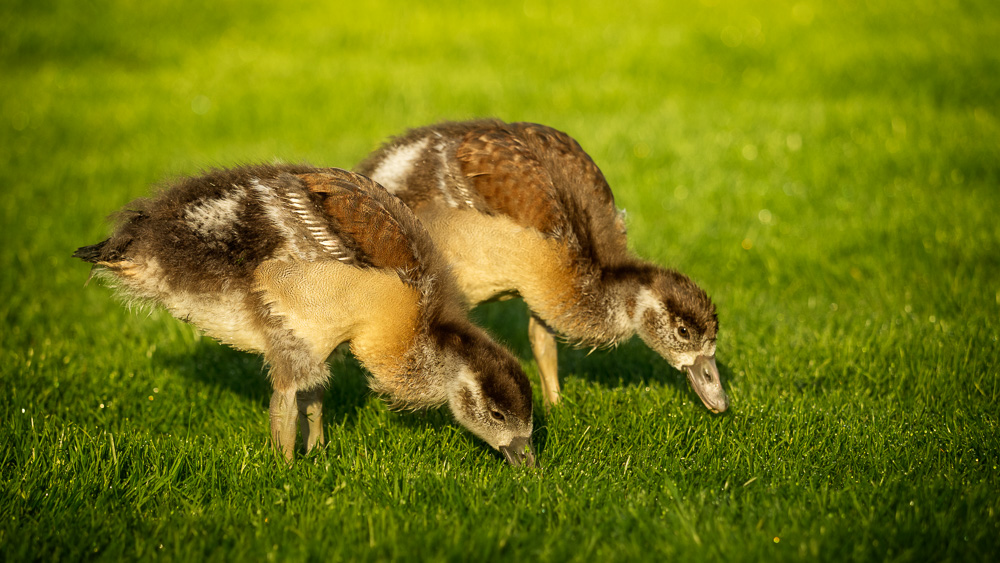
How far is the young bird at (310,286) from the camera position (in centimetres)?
459

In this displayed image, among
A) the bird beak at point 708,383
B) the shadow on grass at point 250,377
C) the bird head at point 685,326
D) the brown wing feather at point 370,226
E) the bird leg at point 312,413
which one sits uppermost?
the brown wing feather at point 370,226

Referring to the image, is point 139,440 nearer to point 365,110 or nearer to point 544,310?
point 544,310

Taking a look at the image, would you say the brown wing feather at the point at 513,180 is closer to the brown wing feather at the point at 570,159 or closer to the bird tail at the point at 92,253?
the brown wing feather at the point at 570,159

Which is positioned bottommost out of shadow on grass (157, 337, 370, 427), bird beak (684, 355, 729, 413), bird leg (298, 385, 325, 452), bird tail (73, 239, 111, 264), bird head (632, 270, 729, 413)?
shadow on grass (157, 337, 370, 427)

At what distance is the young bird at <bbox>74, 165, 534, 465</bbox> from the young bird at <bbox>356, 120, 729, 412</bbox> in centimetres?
66

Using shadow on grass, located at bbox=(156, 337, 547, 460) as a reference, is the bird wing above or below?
above

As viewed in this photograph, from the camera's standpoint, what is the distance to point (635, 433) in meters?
5.35

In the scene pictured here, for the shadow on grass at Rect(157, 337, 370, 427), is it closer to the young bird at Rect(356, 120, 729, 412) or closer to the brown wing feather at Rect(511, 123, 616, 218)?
the young bird at Rect(356, 120, 729, 412)

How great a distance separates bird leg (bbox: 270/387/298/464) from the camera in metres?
4.76

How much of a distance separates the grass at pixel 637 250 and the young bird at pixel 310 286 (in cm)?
49

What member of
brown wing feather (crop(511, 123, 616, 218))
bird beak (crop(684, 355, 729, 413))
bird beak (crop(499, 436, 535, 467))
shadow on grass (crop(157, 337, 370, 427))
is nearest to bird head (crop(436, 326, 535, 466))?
bird beak (crop(499, 436, 535, 467))

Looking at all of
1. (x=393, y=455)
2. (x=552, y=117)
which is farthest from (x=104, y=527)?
(x=552, y=117)

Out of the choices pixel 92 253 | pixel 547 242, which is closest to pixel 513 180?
pixel 547 242

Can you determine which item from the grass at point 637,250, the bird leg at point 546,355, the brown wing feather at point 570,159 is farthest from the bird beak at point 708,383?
the brown wing feather at point 570,159
